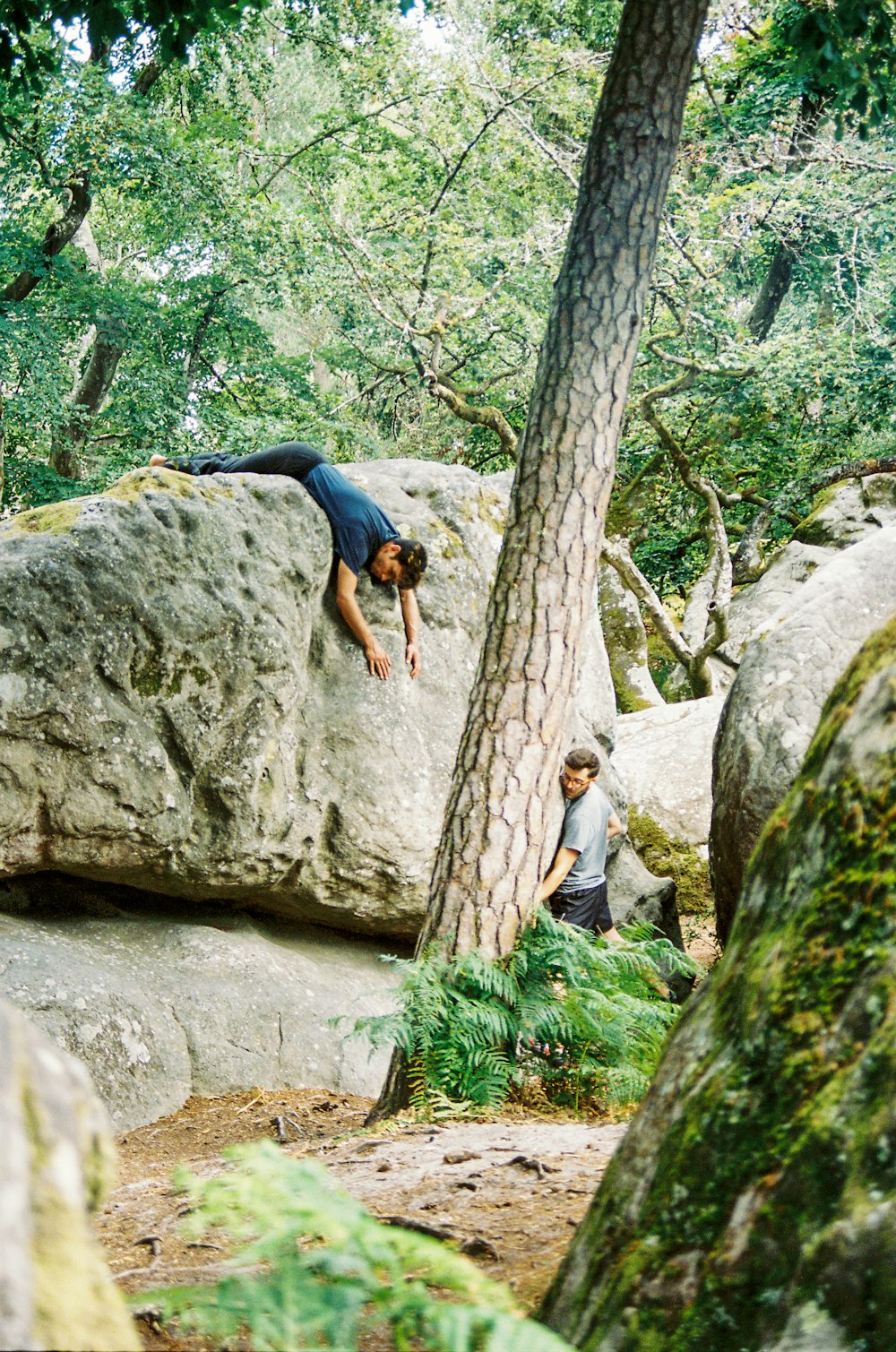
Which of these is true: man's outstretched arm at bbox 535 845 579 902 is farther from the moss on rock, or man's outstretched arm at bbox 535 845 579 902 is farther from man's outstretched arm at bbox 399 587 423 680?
the moss on rock

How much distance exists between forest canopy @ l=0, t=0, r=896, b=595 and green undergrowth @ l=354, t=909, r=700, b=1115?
981 cm

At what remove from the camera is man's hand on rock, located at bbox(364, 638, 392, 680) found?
8430 millimetres

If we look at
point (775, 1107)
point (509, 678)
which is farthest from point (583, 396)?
point (775, 1107)

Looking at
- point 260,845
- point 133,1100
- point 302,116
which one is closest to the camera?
point 133,1100

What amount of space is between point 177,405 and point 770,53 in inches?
452

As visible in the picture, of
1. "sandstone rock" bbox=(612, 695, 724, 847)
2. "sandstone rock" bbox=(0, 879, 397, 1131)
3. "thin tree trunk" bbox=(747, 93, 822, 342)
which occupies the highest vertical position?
"thin tree trunk" bbox=(747, 93, 822, 342)

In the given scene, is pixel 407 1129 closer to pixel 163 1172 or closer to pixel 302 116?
pixel 163 1172

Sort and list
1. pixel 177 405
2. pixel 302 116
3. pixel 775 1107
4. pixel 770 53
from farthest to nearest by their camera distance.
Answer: pixel 302 116 < pixel 770 53 < pixel 177 405 < pixel 775 1107

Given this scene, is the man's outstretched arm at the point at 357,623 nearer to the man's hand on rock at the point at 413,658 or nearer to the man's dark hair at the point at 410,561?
the man's hand on rock at the point at 413,658

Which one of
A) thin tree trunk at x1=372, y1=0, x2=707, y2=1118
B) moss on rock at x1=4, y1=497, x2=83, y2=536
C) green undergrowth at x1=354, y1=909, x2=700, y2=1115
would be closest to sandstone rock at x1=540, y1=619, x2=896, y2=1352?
green undergrowth at x1=354, y1=909, x2=700, y2=1115

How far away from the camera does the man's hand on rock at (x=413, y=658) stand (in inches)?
335

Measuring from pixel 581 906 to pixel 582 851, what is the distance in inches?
26.9

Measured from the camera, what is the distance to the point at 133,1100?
263 inches

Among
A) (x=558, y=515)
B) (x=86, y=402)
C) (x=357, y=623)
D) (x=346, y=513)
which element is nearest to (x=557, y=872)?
(x=558, y=515)
